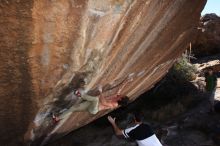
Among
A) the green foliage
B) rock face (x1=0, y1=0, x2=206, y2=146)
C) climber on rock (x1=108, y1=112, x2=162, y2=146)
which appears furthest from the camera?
the green foliage

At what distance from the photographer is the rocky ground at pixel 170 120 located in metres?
11.7

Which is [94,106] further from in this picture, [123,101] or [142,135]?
[123,101]

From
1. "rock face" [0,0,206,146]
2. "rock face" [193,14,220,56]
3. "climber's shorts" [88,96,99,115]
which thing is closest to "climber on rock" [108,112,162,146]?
"climber's shorts" [88,96,99,115]

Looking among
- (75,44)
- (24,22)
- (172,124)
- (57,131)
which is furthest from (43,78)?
(172,124)

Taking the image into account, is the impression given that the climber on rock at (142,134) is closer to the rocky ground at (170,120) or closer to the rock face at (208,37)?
the rocky ground at (170,120)

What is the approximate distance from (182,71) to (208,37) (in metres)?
5.64

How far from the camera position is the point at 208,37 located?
70.3ft

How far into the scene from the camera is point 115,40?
6.83 m

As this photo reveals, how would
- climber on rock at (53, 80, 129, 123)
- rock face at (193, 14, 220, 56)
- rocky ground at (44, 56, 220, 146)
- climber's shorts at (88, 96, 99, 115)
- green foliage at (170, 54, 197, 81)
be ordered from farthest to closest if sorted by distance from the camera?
rock face at (193, 14, 220, 56)
green foliage at (170, 54, 197, 81)
rocky ground at (44, 56, 220, 146)
climber's shorts at (88, 96, 99, 115)
climber on rock at (53, 80, 129, 123)

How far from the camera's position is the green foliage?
16.3 metres

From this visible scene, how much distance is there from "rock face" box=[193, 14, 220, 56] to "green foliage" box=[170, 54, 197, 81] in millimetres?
4617

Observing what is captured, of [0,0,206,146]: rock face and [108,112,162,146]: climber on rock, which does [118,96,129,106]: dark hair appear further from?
[108,112,162,146]: climber on rock

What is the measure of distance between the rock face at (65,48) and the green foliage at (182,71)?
7.09 m

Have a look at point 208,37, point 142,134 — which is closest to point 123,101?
point 142,134
